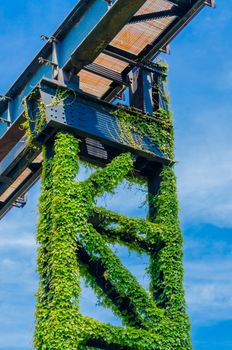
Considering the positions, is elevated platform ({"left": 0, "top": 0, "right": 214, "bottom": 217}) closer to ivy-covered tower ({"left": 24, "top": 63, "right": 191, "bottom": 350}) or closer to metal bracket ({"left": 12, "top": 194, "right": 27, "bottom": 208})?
ivy-covered tower ({"left": 24, "top": 63, "right": 191, "bottom": 350})

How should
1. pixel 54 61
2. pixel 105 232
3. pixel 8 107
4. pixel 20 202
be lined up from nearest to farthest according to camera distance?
pixel 105 232 → pixel 54 61 → pixel 8 107 → pixel 20 202

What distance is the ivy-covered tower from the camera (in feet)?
49.4

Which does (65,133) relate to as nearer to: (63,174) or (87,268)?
(63,174)

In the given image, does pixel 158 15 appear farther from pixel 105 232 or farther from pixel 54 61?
pixel 105 232

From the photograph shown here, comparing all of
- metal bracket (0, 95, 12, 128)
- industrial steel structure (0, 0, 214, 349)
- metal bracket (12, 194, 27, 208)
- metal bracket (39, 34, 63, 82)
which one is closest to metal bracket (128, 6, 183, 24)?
industrial steel structure (0, 0, 214, 349)

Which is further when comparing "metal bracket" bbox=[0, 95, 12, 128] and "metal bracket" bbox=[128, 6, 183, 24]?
"metal bracket" bbox=[0, 95, 12, 128]

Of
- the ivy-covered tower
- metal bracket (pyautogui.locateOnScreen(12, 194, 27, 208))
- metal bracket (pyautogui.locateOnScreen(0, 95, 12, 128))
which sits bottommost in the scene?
the ivy-covered tower

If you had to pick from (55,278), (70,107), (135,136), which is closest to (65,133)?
(70,107)

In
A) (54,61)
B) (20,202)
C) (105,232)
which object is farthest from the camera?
(20,202)

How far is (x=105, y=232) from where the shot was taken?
1681cm

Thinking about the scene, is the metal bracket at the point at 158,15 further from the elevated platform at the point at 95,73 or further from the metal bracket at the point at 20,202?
the metal bracket at the point at 20,202

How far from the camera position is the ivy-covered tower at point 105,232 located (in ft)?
49.4

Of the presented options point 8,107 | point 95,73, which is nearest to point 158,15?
point 95,73

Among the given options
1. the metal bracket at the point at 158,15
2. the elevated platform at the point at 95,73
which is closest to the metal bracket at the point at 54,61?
the elevated platform at the point at 95,73
